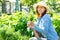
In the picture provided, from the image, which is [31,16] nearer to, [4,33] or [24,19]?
[24,19]

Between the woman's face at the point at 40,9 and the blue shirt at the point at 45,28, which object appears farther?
the woman's face at the point at 40,9

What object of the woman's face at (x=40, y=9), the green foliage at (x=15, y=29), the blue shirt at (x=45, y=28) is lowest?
the green foliage at (x=15, y=29)

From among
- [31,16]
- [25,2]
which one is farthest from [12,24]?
[25,2]

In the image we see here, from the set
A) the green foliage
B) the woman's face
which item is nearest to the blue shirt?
the woman's face

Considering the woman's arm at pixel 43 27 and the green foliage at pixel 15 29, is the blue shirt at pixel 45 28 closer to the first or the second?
the woman's arm at pixel 43 27

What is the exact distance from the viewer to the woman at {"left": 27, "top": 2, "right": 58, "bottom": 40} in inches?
145

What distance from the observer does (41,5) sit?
389 centimetres

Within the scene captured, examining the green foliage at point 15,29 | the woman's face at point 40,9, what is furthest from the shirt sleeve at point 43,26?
the green foliage at point 15,29

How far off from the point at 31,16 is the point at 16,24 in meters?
0.58

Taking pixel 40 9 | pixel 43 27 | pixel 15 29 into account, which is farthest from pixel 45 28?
pixel 15 29

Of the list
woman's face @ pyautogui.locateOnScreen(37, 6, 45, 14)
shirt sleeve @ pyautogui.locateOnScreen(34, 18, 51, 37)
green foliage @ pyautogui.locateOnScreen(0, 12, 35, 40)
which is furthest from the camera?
green foliage @ pyautogui.locateOnScreen(0, 12, 35, 40)

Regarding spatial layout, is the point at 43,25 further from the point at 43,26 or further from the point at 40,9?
the point at 40,9

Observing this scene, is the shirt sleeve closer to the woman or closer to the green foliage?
the woman

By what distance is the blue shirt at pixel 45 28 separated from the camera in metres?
3.70
